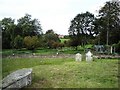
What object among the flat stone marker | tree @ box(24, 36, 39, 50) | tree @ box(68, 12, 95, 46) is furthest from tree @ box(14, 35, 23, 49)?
the flat stone marker

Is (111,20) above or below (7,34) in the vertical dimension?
above

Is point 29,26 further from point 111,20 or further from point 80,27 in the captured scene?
point 111,20

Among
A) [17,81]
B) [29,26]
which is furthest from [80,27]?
[17,81]

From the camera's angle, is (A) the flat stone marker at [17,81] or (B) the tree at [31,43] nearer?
(A) the flat stone marker at [17,81]

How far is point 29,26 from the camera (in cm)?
8656

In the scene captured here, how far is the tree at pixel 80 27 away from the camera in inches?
3044

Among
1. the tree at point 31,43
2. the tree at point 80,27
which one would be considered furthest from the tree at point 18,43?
the tree at point 80,27

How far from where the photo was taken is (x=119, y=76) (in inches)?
686

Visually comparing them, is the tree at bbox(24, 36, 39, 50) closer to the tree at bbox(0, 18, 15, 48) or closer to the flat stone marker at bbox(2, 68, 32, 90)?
the tree at bbox(0, 18, 15, 48)

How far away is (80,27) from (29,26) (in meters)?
16.8

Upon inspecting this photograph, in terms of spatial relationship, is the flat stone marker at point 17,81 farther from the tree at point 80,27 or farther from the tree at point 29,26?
the tree at point 29,26

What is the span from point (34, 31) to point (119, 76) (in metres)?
73.4

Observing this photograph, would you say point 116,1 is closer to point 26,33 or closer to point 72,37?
point 72,37

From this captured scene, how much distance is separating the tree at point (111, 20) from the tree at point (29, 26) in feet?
95.7
